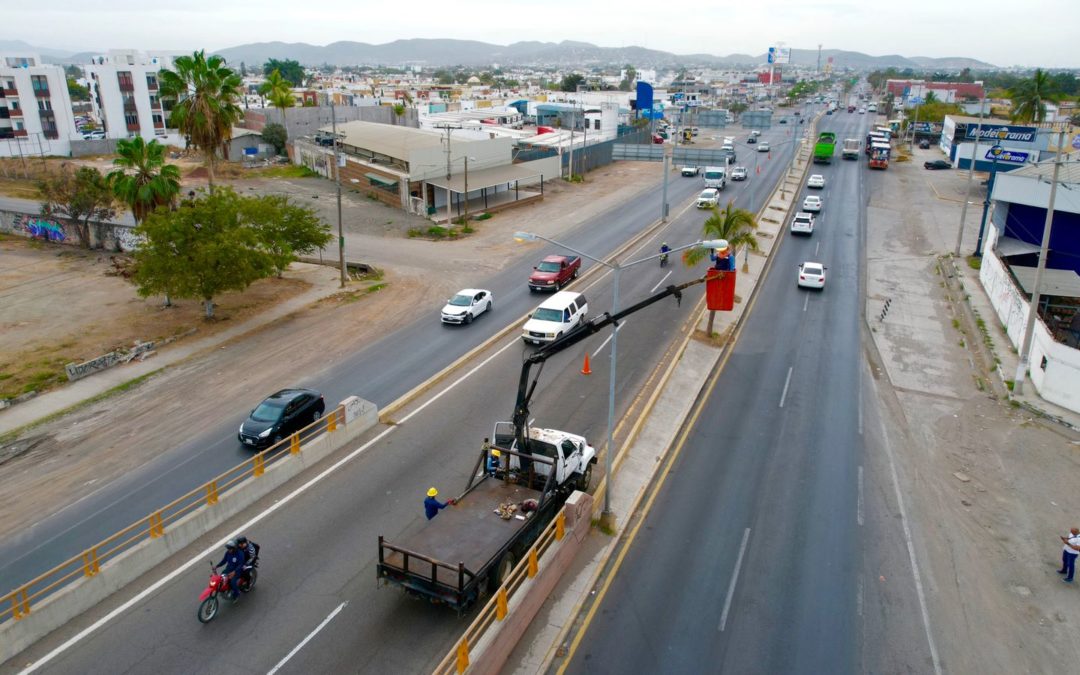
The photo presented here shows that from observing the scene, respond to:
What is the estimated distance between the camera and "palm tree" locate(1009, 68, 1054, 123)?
80.8m

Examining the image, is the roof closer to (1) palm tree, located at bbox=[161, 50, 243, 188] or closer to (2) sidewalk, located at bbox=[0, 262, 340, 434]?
(1) palm tree, located at bbox=[161, 50, 243, 188]

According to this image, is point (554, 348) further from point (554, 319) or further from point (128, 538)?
point (554, 319)

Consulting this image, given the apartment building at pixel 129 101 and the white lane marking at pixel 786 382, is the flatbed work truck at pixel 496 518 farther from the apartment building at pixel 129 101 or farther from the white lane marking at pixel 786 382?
the apartment building at pixel 129 101

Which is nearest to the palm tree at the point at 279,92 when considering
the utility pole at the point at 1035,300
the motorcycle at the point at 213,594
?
the utility pole at the point at 1035,300

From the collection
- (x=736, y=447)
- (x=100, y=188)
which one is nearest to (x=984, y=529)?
(x=736, y=447)

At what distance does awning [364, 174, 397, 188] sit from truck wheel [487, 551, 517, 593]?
50.8 m

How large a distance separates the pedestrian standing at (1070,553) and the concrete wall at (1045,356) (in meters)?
10.7

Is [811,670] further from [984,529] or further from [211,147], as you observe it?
[211,147]

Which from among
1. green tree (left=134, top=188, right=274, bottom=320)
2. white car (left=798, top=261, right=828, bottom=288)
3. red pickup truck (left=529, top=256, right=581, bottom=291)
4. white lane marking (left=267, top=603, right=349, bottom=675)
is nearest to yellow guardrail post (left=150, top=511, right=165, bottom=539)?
white lane marking (left=267, top=603, right=349, bottom=675)

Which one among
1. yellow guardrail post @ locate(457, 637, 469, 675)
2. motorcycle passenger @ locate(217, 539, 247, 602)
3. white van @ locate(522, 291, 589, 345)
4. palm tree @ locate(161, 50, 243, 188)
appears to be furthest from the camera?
palm tree @ locate(161, 50, 243, 188)

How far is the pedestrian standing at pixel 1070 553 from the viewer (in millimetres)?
15758

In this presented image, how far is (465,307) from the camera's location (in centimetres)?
3259

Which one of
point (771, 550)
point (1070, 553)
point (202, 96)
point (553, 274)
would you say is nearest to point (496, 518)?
point (771, 550)

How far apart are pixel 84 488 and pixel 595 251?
3231 cm
